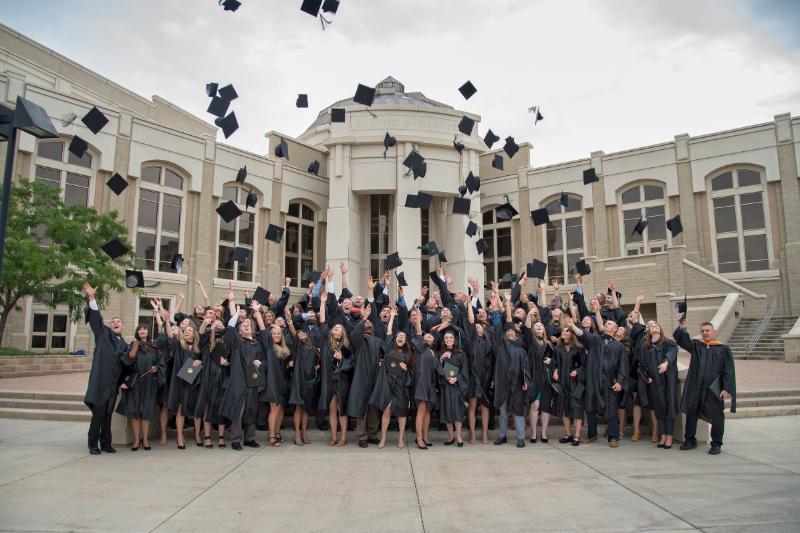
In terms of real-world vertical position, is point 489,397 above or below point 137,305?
below

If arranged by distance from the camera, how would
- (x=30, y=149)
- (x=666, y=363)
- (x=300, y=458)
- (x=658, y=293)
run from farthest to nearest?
(x=658, y=293), (x=30, y=149), (x=666, y=363), (x=300, y=458)

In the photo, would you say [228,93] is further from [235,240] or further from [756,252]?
[756,252]

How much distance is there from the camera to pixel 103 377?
6539 millimetres

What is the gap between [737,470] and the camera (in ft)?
18.2

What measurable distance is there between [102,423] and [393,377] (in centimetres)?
355

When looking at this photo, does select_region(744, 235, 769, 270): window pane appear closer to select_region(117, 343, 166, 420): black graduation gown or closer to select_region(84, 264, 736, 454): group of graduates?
select_region(84, 264, 736, 454): group of graduates

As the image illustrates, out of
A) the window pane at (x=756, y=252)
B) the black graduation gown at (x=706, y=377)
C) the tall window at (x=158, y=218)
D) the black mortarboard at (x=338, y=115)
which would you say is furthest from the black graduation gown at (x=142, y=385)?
the window pane at (x=756, y=252)

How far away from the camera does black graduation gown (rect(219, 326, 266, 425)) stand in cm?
686

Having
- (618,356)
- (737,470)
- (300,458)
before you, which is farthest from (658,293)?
(300,458)

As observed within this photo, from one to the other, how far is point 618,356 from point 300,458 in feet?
13.9

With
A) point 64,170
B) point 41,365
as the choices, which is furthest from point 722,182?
point 64,170

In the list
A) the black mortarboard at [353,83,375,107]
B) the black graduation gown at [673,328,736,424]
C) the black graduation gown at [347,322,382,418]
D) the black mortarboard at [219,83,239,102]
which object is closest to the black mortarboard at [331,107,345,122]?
→ the black mortarboard at [353,83,375,107]

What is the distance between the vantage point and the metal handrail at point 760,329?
18.2m

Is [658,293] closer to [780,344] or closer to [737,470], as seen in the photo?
[780,344]
